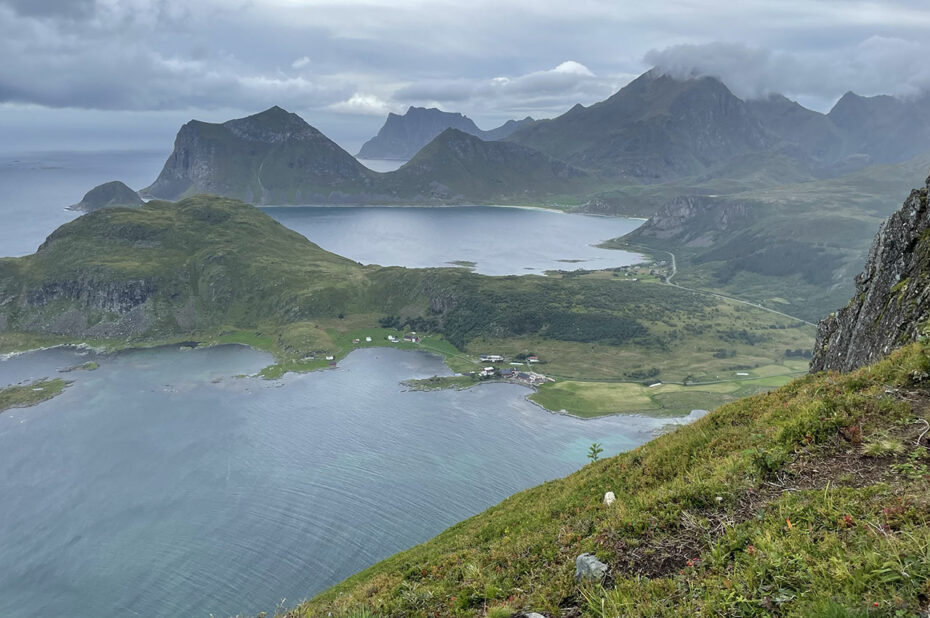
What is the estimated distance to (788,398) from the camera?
1884cm

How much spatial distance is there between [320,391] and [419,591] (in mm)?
131491

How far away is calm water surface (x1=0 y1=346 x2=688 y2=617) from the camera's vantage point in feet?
240

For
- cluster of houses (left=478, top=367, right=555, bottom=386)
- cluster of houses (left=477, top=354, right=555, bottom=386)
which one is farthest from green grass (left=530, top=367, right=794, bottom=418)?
cluster of houses (left=477, top=354, right=555, bottom=386)

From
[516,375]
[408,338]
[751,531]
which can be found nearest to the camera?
[751,531]

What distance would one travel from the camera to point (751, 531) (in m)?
11.2

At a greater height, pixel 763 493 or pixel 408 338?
pixel 763 493

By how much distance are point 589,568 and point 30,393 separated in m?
170

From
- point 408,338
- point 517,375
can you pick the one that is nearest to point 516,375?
point 517,375

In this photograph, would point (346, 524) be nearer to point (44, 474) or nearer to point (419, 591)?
point (44, 474)

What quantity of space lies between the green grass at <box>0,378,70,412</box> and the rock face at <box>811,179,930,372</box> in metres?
166

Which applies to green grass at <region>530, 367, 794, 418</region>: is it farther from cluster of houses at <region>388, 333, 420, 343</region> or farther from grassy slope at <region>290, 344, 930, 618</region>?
grassy slope at <region>290, 344, 930, 618</region>

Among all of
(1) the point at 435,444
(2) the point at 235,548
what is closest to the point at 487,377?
(1) the point at 435,444

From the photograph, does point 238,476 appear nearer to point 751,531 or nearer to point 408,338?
point 408,338

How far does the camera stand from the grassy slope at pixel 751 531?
8.95 m
